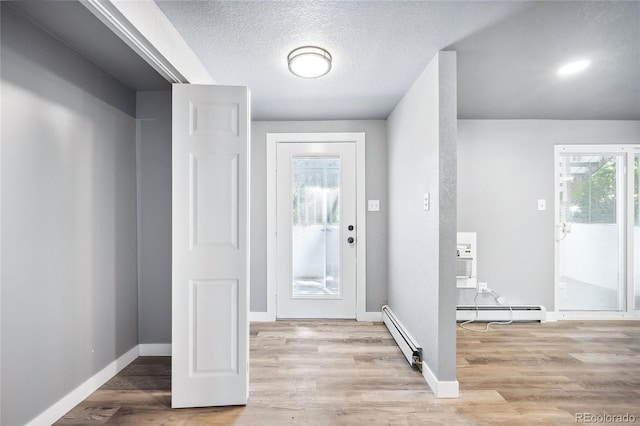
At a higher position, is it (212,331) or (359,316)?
(212,331)

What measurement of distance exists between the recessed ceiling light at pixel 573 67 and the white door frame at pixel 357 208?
1.79m

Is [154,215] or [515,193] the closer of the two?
[154,215]

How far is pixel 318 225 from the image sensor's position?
11.4ft

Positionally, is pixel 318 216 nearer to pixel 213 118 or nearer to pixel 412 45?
pixel 213 118

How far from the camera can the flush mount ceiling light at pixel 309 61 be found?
6.45 feet

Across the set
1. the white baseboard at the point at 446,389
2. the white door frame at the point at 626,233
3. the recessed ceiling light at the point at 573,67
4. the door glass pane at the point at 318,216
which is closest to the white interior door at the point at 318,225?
the door glass pane at the point at 318,216

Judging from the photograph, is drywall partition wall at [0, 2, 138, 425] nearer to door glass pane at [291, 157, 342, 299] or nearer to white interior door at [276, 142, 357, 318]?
white interior door at [276, 142, 357, 318]

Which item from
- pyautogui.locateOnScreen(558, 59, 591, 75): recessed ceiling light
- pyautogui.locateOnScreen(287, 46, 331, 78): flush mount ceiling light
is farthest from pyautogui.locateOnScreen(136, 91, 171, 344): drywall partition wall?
pyautogui.locateOnScreen(558, 59, 591, 75): recessed ceiling light

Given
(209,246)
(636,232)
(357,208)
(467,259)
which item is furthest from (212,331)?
(636,232)

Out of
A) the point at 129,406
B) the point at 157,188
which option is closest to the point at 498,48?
the point at 157,188

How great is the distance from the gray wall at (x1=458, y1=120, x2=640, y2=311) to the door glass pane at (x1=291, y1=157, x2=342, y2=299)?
142 centimetres

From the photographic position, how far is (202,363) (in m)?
1.89

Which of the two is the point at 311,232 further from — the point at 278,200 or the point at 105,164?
the point at 105,164

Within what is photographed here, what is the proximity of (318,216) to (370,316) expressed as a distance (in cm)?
128
